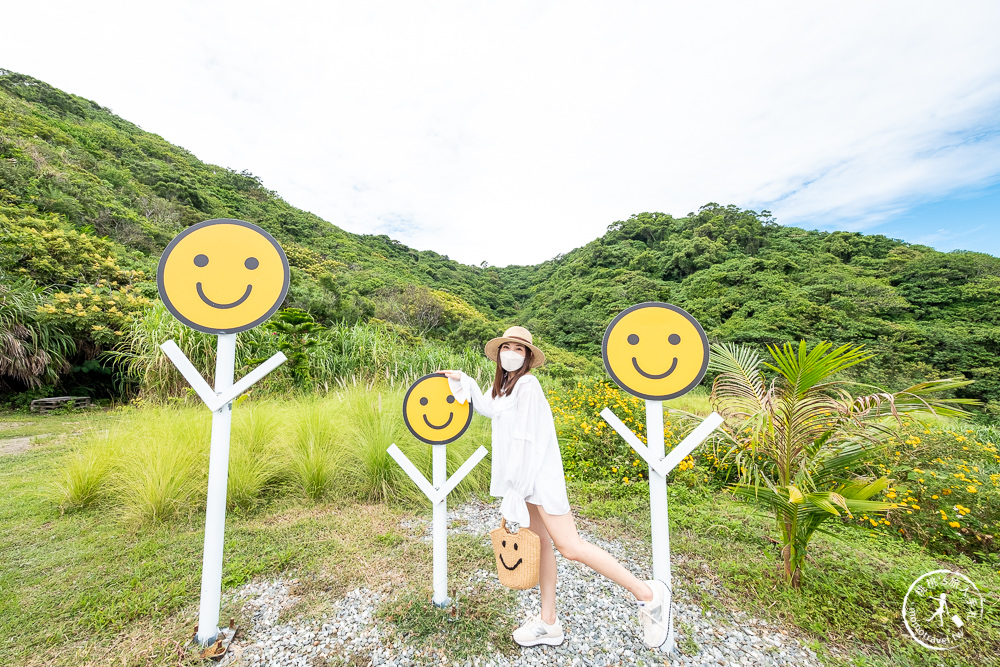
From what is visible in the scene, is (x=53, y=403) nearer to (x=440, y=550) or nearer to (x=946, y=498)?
(x=440, y=550)

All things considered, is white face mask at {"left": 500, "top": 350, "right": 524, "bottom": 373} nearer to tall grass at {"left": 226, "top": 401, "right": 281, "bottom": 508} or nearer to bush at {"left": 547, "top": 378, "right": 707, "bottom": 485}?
bush at {"left": 547, "top": 378, "right": 707, "bottom": 485}

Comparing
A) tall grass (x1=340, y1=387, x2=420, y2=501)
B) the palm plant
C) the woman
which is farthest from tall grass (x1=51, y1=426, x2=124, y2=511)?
the palm plant

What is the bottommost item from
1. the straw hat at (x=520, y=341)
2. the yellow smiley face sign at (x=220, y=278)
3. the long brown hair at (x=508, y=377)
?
the long brown hair at (x=508, y=377)

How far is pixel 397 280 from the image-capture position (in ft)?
74.1

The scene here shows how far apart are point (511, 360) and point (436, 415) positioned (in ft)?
1.91

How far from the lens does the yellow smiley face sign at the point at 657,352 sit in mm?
1685

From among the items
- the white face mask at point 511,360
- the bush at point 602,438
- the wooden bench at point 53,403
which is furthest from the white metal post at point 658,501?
the wooden bench at point 53,403

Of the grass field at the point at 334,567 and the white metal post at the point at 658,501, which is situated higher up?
the white metal post at the point at 658,501

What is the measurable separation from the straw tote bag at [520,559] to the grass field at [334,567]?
0.46m

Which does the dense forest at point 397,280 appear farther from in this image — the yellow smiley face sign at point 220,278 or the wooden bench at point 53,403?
the yellow smiley face sign at point 220,278

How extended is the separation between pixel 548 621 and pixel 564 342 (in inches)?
812

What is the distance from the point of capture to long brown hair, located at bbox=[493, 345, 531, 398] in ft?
6.26

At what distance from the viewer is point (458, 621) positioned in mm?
1954

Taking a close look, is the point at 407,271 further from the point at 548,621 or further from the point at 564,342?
the point at 548,621
